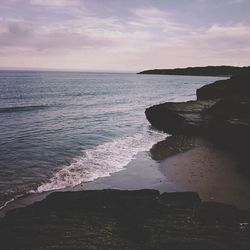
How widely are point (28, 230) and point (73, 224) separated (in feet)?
3.53

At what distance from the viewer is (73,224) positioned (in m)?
7.94

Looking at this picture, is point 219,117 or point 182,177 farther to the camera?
point 219,117

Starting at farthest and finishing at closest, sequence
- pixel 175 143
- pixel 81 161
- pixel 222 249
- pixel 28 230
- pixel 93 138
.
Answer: pixel 93 138 < pixel 175 143 < pixel 81 161 < pixel 28 230 < pixel 222 249

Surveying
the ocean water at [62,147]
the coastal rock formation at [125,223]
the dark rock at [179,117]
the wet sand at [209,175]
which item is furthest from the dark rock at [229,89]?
the coastal rock formation at [125,223]

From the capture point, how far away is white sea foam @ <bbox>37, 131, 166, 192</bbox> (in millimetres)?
14238

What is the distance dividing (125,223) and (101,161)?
9.77 metres

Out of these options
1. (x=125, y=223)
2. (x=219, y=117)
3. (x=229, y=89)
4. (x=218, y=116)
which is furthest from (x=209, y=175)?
(x=229, y=89)

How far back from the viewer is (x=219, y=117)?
2144cm

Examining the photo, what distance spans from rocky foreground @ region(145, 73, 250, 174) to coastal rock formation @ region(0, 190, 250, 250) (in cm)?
740

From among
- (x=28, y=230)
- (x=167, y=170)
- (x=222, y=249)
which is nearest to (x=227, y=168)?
(x=167, y=170)

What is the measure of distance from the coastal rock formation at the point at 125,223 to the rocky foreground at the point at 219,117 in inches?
291

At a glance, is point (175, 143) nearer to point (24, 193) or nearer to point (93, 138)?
point (93, 138)

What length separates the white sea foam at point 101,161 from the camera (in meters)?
14.2

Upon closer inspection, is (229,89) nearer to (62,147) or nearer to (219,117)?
(219,117)
